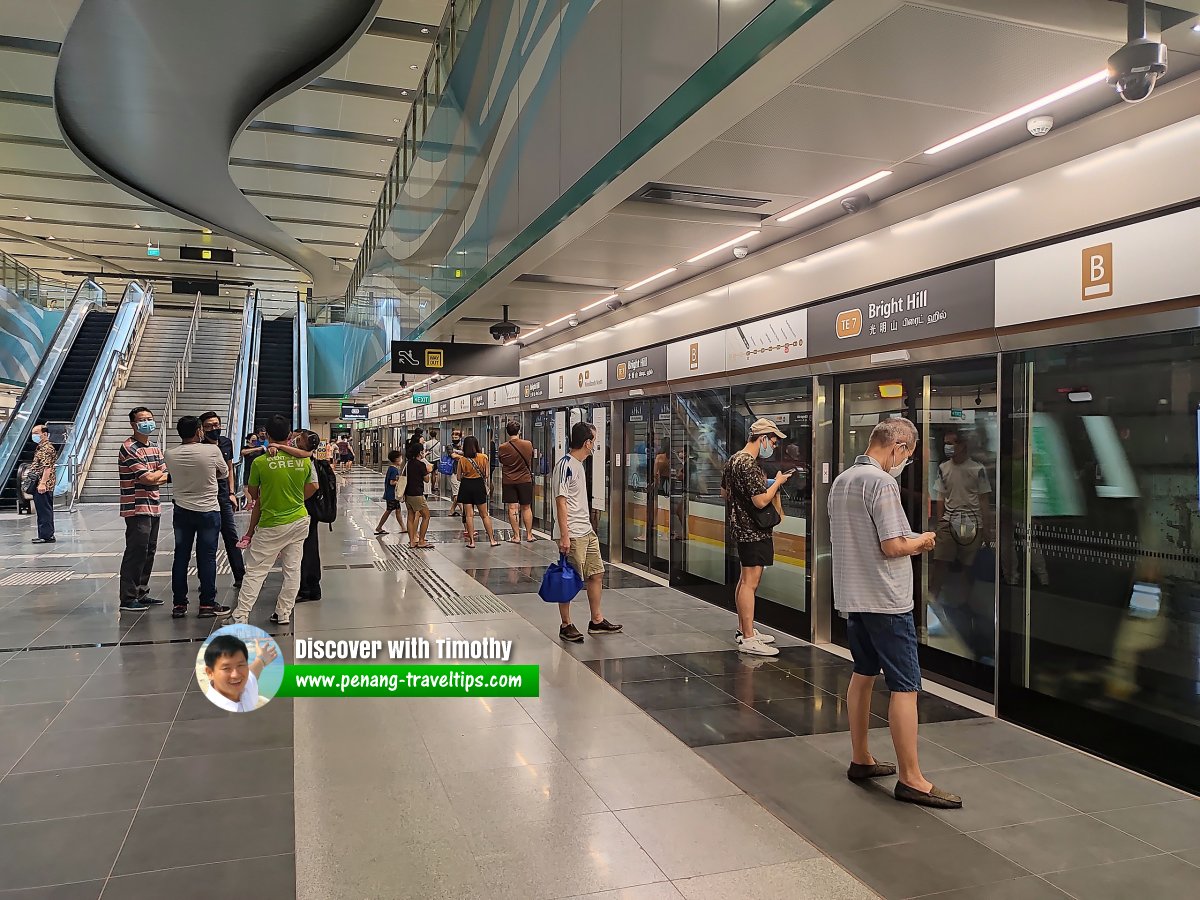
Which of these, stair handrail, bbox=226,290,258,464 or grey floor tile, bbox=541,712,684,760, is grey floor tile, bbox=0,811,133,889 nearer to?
grey floor tile, bbox=541,712,684,760

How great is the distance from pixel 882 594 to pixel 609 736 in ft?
5.27

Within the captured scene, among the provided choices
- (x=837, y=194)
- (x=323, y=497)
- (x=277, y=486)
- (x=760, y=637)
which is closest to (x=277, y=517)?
(x=277, y=486)

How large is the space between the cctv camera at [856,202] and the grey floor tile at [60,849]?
5.16m

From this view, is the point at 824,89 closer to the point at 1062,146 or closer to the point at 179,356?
the point at 1062,146

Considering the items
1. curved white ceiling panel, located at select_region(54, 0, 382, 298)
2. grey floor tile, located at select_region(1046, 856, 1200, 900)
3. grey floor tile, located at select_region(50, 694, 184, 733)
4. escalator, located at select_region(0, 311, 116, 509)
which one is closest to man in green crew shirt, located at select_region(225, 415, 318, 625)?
grey floor tile, located at select_region(50, 694, 184, 733)

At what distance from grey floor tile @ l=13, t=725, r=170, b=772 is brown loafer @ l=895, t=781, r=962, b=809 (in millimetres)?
3453

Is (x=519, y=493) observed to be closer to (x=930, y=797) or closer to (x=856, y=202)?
(x=856, y=202)

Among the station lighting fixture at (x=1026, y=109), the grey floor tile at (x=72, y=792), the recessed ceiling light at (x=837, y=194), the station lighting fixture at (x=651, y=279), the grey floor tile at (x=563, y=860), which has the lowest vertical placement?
the grey floor tile at (x=563, y=860)

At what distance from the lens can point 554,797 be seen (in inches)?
134

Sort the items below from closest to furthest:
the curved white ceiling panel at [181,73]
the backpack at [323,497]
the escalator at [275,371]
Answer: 1. the backpack at [323,497]
2. the curved white ceiling panel at [181,73]
3. the escalator at [275,371]

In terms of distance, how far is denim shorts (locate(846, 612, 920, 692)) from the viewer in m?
3.38

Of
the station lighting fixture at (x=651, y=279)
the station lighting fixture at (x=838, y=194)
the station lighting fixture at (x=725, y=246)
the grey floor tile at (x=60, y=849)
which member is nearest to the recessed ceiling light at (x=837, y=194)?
the station lighting fixture at (x=838, y=194)

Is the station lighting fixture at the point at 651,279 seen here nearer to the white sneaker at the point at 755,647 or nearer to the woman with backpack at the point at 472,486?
the white sneaker at the point at 755,647

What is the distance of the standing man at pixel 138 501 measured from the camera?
6891 millimetres
